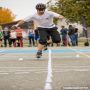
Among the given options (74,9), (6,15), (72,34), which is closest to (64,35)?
(72,34)

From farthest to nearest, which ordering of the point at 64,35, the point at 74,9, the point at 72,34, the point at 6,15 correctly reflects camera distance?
the point at 6,15 < the point at 74,9 < the point at 64,35 < the point at 72,34

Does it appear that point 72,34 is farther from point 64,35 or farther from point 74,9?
point 74,9

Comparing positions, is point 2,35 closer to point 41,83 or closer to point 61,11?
point 41,83

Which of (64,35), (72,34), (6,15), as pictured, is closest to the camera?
(72,34)

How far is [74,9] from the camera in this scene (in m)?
72.8

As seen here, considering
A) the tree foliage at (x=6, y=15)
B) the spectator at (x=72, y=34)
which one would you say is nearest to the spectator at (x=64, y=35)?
the spectator at (x=72, y=34)

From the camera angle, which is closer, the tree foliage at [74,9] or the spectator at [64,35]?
the spectator at [64,35]

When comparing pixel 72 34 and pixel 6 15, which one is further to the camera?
pixel 6 15

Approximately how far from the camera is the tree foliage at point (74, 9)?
2867 inches

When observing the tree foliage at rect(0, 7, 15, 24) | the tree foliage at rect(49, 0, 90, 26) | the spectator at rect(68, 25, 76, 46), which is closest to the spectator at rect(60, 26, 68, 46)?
the spectator at rect(68, 25, 76, 46)

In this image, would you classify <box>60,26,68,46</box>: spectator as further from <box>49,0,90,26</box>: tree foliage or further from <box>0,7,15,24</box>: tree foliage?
<box>0,7,15,24</box>: tree foliage

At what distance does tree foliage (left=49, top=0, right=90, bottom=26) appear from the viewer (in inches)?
2867

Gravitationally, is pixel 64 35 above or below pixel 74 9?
below

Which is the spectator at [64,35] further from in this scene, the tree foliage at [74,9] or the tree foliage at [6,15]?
the tree foliage at [6,15]
